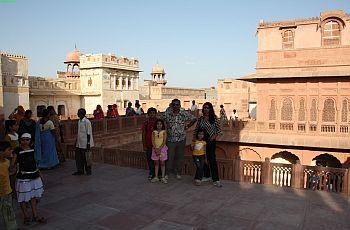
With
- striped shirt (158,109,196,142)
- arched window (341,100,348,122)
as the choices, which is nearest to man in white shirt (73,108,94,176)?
striped shirt (158,109,196,142)

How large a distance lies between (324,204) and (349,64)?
1544 centimetres

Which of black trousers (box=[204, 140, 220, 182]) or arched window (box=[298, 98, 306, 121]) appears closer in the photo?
black trousers (box=[204, 140, 220, 182])

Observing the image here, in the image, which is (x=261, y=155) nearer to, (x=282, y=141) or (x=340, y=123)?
(x=282, y=141)

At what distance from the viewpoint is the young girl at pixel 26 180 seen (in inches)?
171

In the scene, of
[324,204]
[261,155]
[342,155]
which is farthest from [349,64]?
[324,204]

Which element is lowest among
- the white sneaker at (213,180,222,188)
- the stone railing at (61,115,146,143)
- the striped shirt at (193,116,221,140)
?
the white sneaker at (213,180,222,188)

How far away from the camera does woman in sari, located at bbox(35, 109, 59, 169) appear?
25.5 feet

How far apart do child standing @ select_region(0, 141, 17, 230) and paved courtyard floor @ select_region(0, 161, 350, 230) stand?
32cm

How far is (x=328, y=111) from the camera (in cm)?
1788

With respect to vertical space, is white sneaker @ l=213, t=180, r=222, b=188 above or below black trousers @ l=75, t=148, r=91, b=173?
below

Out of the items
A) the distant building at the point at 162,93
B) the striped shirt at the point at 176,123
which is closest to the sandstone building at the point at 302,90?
the striped shirt at the point at 176,123

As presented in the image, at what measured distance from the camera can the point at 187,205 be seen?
16.8 feet

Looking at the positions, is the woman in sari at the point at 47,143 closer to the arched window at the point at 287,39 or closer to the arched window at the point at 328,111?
the arched window at the point at 328,111

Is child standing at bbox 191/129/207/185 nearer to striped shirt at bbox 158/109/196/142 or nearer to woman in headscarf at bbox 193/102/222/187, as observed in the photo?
woman in headscarf at bbox 193/102/222/187
